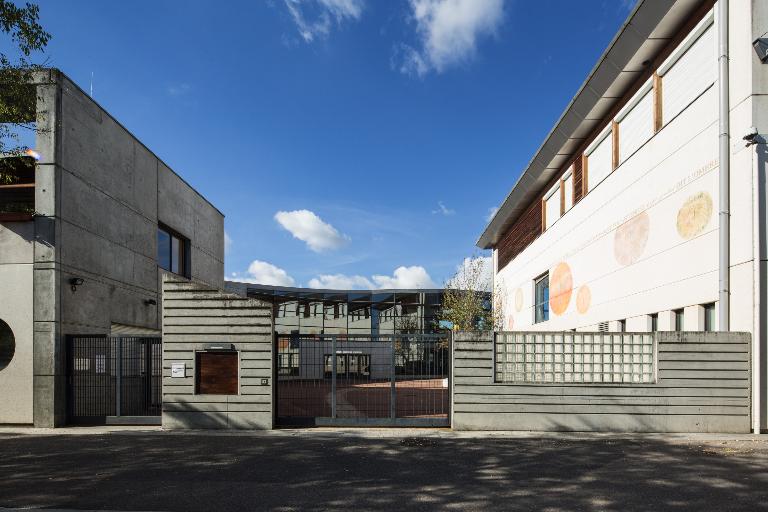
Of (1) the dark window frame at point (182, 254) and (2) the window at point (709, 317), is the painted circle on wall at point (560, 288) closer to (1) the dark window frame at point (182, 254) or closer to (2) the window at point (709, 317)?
(2) the window at point (709, 317)

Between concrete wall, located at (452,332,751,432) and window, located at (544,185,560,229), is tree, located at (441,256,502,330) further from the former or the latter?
concrete wall, located at (452,332,751,432)

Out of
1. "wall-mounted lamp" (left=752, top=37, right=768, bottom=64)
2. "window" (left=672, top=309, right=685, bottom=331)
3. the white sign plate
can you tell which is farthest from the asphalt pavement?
"wall-mounted lamp" (left=752, top=37, right=768, bottom=64)

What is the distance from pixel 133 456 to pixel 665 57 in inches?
614

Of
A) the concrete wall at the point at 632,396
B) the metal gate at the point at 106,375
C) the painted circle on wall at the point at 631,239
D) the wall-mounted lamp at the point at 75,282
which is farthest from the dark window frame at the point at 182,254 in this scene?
the painted circle on wall at the point at 631,239

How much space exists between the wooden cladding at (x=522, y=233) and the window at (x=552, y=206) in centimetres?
49

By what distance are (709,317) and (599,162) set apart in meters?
7.60

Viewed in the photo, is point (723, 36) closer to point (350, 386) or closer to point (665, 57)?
point (665, 57)

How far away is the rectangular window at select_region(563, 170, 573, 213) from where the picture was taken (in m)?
21.2

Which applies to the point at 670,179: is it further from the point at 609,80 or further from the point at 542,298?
the point at 542,298

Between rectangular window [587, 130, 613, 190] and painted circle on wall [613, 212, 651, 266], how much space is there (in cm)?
239

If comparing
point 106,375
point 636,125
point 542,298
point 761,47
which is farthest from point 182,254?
point 761,47

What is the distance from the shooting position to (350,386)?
43.7 feet

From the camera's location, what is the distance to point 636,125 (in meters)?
16.0

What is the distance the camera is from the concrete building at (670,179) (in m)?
11.2
